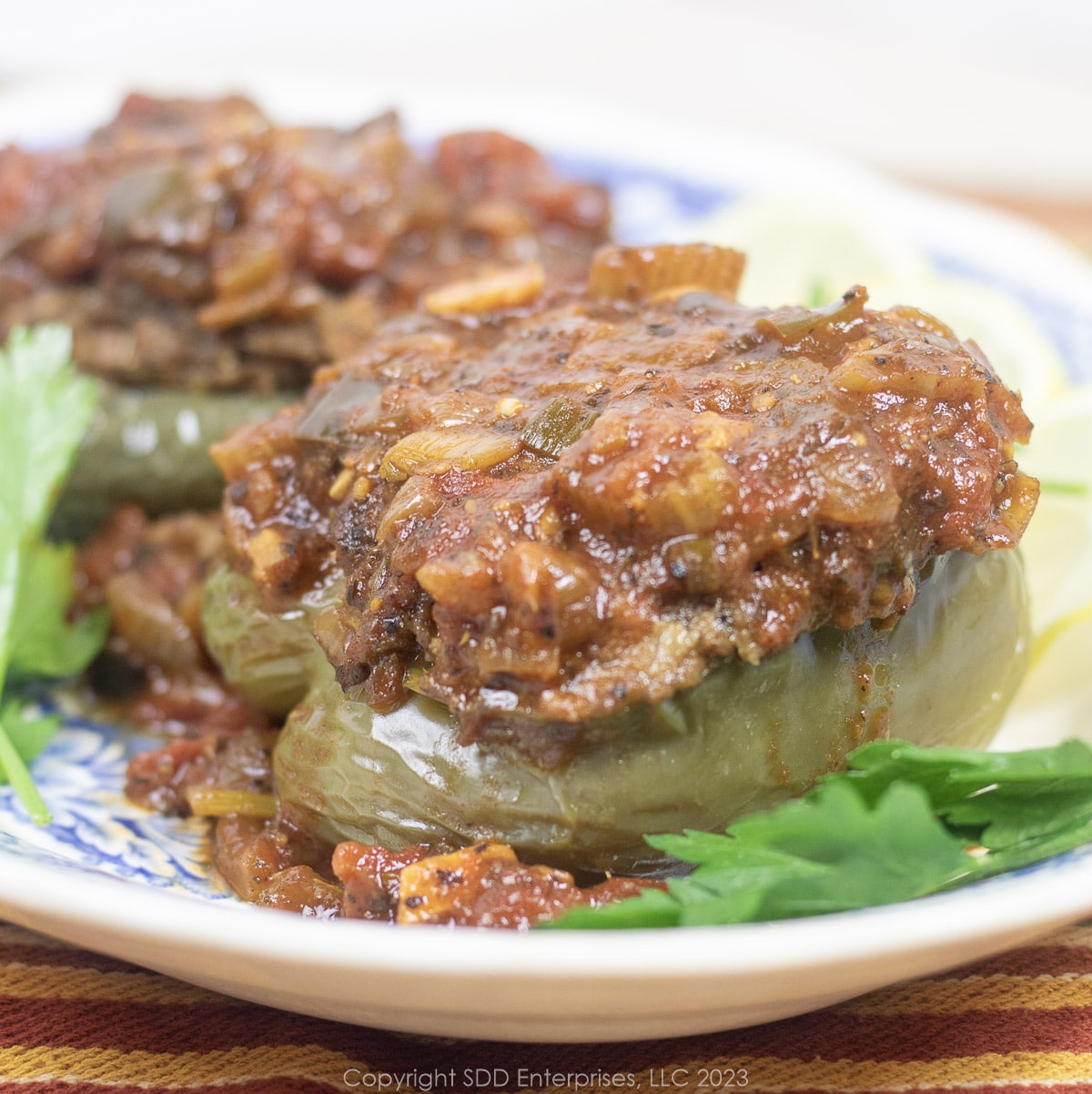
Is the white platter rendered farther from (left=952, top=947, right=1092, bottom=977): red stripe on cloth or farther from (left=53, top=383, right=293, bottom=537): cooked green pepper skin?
(left=53, top=383, right=293, bottom=537): cooked green pepper skin

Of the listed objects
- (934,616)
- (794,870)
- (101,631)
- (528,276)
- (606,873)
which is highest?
(528,276)

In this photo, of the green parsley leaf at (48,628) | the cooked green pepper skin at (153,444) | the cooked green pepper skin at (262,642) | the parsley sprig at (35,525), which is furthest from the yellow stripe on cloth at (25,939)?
the cooked green pepper skin at (153,444)

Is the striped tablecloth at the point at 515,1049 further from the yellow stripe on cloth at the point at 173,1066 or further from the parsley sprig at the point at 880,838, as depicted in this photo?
the parsley sprig at the point at 880,838

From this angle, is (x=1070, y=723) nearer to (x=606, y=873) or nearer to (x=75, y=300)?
(x=606, y=873)

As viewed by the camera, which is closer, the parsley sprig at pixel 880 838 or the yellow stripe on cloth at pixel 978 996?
the parsley sprig at pixel 880 838

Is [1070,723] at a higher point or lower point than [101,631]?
higher

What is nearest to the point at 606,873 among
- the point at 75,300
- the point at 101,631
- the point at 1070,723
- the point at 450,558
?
the point at 450,558
